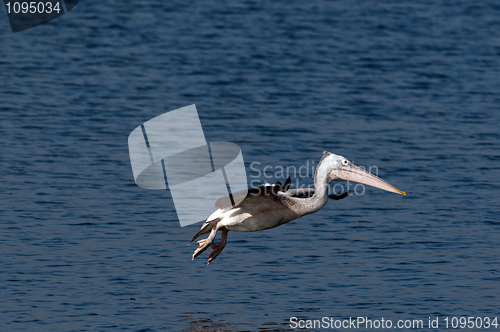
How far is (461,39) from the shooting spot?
46219mm

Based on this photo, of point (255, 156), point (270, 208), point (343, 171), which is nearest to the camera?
point (270, 208)

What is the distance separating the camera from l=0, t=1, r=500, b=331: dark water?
17.3 metres

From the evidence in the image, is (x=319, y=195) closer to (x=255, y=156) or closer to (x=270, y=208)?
(x=270, y=208)

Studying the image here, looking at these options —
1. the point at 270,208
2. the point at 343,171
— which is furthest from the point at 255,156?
the point at 270,208

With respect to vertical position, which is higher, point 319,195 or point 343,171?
point 343,171

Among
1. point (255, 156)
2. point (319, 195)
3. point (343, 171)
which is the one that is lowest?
point (255, 156)

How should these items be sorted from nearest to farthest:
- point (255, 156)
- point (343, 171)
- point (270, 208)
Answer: point (270, 208), point (343, 171), point (255, 156)

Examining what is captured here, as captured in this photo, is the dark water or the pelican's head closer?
the pelican's head

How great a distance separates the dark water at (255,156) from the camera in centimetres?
1728

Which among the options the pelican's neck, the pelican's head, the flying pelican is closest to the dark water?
the flying pelican

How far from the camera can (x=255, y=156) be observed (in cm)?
2636

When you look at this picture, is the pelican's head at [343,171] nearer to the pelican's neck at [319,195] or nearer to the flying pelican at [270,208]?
the flying pelican at [270,208]

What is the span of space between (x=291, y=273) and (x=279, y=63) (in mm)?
23469

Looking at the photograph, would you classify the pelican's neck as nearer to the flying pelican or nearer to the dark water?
the flying pelican
